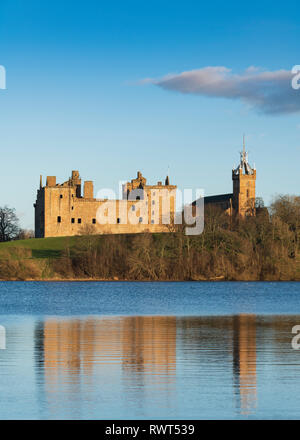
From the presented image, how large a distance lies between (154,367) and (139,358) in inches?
53.0

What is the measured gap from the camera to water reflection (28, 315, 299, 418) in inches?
470

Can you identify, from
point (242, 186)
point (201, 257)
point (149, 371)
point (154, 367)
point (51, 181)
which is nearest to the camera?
point (149, 371)

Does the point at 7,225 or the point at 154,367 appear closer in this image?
the point at 154,367

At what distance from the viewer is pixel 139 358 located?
17062mm

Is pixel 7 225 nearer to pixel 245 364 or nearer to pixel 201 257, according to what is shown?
pixel 201 257

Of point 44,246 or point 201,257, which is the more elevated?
point 44,246

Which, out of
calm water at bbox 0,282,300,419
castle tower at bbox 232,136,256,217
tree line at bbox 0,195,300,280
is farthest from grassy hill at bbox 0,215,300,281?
castle tower at bbox 232,136,256,217

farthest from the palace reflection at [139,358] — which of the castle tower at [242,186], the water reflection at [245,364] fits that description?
the castle tower at [242,186]

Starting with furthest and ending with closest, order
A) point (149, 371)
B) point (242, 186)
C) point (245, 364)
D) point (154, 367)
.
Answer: point (242, 186), point (245, 364), point (154, 367), point (149, 371)

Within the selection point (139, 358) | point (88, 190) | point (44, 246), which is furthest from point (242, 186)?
point (139, 358)

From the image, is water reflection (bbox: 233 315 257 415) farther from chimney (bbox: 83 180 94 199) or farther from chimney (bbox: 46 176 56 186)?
chimney (bbox: 83 180 94 199)

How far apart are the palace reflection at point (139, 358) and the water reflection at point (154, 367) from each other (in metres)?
0.02

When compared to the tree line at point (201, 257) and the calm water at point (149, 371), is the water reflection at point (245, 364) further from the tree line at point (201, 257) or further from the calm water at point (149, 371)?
the tree line at point (201, 257)
